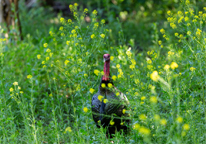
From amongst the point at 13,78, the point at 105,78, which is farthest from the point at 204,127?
the point at 13,78

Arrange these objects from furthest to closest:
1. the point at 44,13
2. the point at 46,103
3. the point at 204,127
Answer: the point at 44,13 < the point at 46,103 < the point at 204,127

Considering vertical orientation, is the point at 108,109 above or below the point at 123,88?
below

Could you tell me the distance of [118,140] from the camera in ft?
9.11

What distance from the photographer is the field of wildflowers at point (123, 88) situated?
2248 mm

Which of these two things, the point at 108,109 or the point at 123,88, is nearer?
the point at 108,109

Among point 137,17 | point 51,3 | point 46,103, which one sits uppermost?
point 51,3

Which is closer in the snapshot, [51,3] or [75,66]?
[75,66]

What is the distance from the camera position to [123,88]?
3213 mm

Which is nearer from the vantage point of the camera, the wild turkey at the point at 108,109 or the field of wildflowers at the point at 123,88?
the field of wildflowers at the point at 123,88

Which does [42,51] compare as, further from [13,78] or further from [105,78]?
[105,78]

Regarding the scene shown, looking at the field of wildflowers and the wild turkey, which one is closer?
the field of wildflowers

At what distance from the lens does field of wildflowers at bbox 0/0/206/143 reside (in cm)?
225

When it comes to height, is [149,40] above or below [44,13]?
below

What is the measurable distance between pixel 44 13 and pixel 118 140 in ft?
20.6
